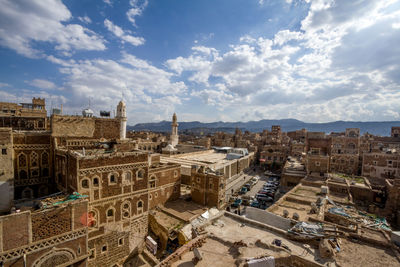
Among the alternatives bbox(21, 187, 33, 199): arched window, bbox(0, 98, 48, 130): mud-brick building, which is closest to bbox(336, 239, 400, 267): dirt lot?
bbox(21, 187, 33, 199): arched window

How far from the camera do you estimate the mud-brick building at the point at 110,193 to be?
1718 cm

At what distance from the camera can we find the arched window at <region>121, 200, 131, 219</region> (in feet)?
65.1

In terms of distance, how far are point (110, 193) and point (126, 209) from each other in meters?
2.88

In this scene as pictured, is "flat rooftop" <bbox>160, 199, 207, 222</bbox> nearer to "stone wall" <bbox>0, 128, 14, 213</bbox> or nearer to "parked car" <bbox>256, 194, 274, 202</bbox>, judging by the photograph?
"parked car" <bbox>256, 194, 274, 202</bbox>

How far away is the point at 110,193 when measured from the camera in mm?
18672

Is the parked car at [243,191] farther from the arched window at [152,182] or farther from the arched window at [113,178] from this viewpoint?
the arched window at [113,178]

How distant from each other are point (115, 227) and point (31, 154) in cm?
1182

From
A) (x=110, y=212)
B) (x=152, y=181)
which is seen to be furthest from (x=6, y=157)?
(x=152, y=181)

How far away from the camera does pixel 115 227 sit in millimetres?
19375

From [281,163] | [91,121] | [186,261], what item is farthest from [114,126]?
[281,163]

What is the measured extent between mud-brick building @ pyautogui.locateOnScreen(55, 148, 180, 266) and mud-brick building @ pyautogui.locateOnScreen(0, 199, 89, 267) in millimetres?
2872

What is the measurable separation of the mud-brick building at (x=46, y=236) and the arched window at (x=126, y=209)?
5074 mm

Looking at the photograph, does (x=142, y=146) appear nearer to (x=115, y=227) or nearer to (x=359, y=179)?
(x=115, y=227)

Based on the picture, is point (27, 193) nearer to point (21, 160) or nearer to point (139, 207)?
point (21, 160)
